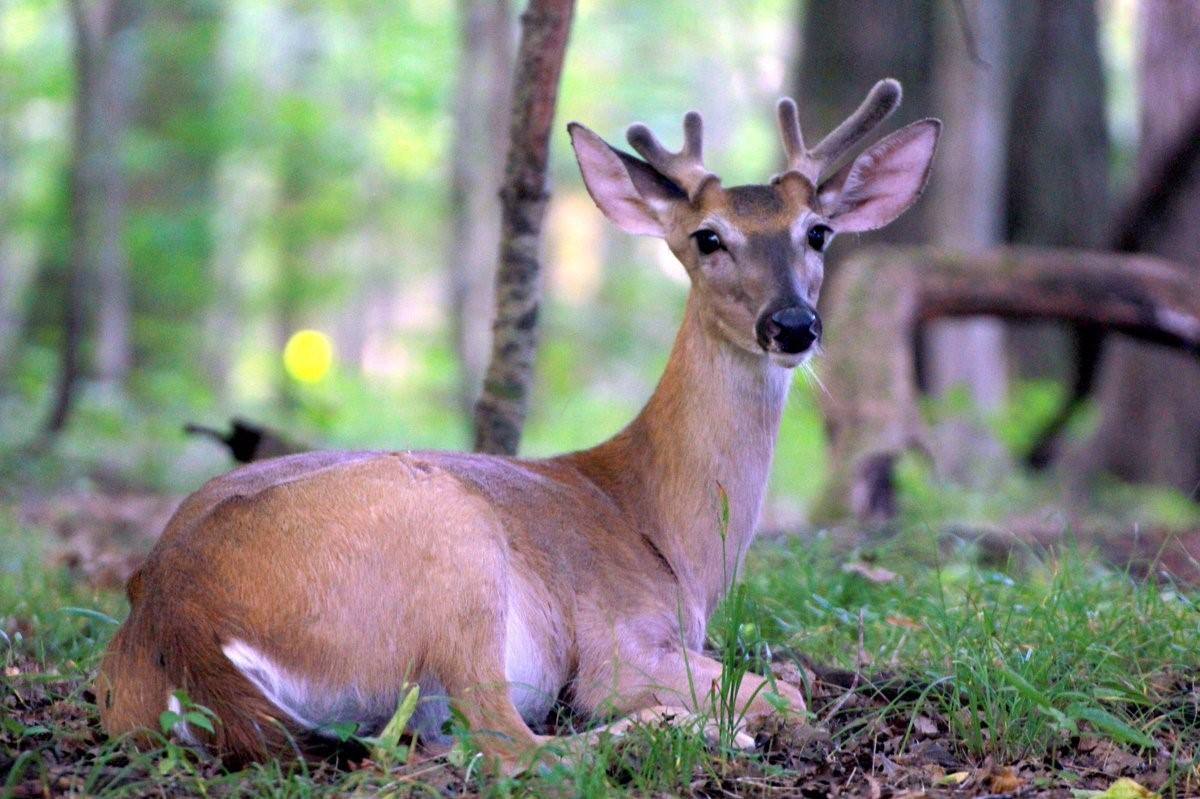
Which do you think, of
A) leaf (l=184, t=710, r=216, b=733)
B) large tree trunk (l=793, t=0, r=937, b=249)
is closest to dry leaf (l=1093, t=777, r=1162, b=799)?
leaf (l=184, t=710, r=216, b=733)

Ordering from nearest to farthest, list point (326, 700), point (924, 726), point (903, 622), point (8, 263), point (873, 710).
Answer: point (326, 700) < point (924, 726) < point (873, 710) < point (903, 622) < point (8, 263)

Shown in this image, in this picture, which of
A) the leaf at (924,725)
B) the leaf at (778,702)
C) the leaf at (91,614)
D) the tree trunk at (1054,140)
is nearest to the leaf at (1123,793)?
the leaf at (924,725)

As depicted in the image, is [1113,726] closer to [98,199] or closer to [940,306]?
[940,306]

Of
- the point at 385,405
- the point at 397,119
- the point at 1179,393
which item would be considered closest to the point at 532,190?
the point at 1179,393

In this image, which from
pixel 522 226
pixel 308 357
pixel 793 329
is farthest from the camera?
pixel 308 357

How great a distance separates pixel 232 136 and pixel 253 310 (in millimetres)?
9968

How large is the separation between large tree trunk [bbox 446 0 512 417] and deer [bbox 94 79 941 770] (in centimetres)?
779

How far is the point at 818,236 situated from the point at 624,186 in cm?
71

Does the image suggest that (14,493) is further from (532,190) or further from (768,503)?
(768,503)

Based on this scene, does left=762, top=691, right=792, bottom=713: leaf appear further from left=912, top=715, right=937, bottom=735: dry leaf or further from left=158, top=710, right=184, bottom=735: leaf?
left=158, top=710, right=184, bottom=735: leaf

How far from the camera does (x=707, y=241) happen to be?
16.7 feet

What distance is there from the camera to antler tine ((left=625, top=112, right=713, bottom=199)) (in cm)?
527

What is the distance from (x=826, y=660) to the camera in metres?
4.65

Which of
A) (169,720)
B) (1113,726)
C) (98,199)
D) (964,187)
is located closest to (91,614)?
(169,720)
